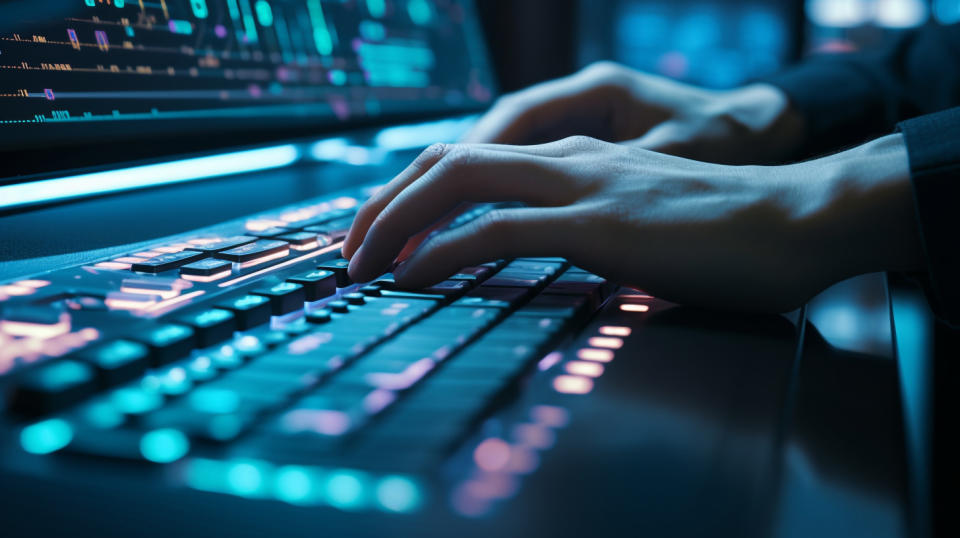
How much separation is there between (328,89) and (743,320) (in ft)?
2.28

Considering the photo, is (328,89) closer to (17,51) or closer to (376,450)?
(17,51)

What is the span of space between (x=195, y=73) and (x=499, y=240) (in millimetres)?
463

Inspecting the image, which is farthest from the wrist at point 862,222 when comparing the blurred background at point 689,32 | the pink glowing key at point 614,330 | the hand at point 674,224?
the blurred background at point 689,32

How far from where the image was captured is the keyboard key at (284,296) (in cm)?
36

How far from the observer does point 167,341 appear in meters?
0.29

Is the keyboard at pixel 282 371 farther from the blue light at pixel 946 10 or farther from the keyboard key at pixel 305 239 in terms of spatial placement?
the blue light at pixel 946 10

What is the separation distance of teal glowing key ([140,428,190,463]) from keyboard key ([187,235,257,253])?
23 centimetres

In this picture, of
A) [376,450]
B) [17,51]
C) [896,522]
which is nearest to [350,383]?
[376,450]

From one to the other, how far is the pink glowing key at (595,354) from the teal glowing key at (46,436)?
0.66 ft

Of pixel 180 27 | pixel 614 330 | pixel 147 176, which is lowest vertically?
pixel 614 330

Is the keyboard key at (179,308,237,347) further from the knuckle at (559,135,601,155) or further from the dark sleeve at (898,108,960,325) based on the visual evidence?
the dark sleeve at (898,108,960,325)

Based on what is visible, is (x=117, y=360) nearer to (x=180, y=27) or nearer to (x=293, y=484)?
(x=293, y=484)

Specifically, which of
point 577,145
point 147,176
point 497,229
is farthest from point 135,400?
point 147,176

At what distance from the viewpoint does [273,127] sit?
85 centimetres
